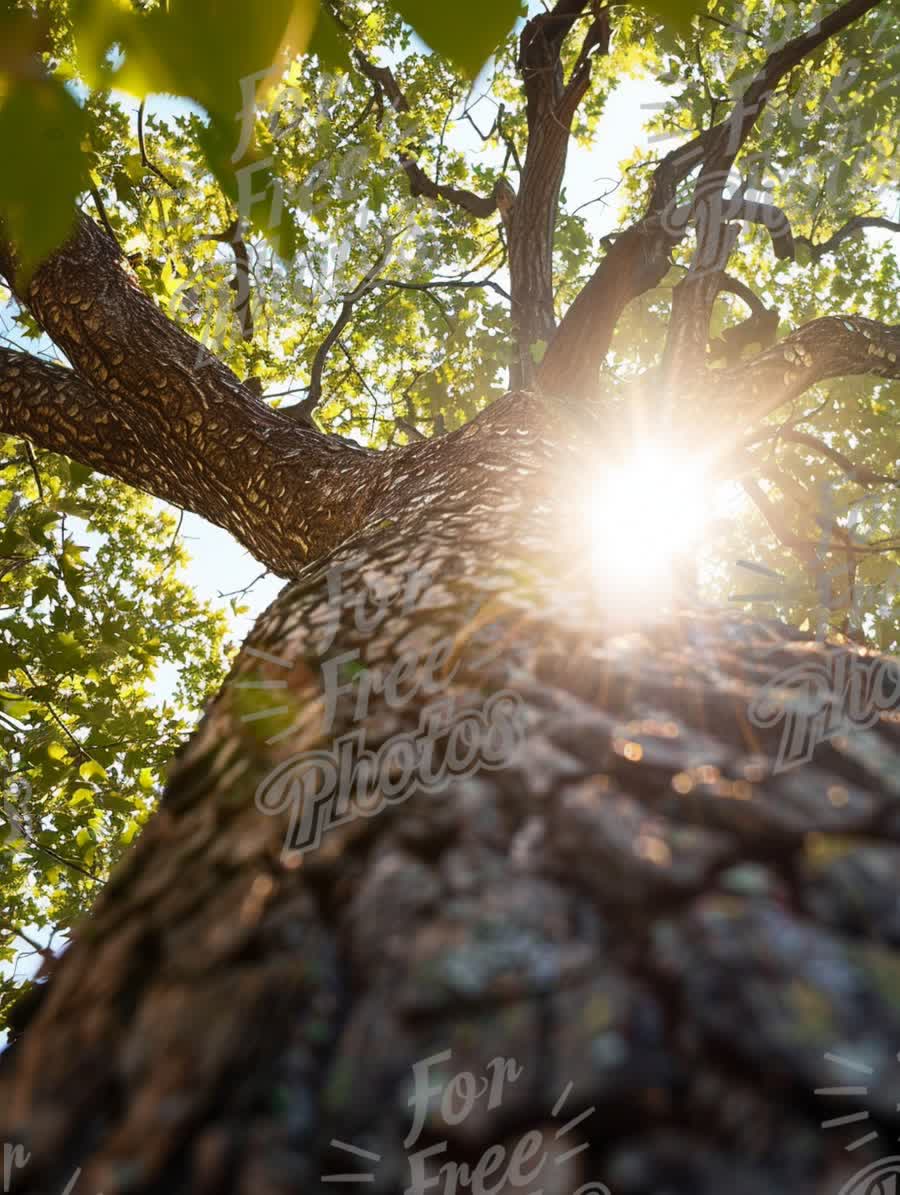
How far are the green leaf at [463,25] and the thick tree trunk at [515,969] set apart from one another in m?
0.57

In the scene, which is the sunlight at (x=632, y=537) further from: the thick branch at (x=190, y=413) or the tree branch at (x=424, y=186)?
the tree branch at (x=424, y=186)

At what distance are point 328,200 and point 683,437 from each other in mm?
3665

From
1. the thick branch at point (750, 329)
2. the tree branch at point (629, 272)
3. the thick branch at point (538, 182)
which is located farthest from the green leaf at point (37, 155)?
the thick branch at point (750, 329)

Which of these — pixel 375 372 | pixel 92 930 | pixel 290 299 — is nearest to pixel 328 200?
pixel 290 299

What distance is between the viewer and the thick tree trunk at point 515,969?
42 centimetres

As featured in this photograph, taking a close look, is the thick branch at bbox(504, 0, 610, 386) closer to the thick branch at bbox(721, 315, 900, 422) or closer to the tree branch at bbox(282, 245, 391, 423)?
the tree branch at bbox(282, 245, 391, 423)

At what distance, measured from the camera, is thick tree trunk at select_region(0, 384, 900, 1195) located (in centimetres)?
42

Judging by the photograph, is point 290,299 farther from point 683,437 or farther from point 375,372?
point 683,437

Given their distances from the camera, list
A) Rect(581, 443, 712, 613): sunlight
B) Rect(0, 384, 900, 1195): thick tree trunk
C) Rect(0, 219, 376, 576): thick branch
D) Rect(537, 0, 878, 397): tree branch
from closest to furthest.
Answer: Rect(0, 384, 900, 1195): thick tree trunk
Rect(581, 443, 712, 613): sunlight
Rect(0, 219, 376, 576): thick branch
Rect(537, 0, 878, 397): tree branch

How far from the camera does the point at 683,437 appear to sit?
4285 mm

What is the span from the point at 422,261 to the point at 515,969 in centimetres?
848

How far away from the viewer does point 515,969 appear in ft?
1.61

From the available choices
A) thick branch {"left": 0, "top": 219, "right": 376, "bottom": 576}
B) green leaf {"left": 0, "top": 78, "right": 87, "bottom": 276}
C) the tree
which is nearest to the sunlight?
the tree

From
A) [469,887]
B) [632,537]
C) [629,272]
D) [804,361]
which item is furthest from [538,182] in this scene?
[469,887]
